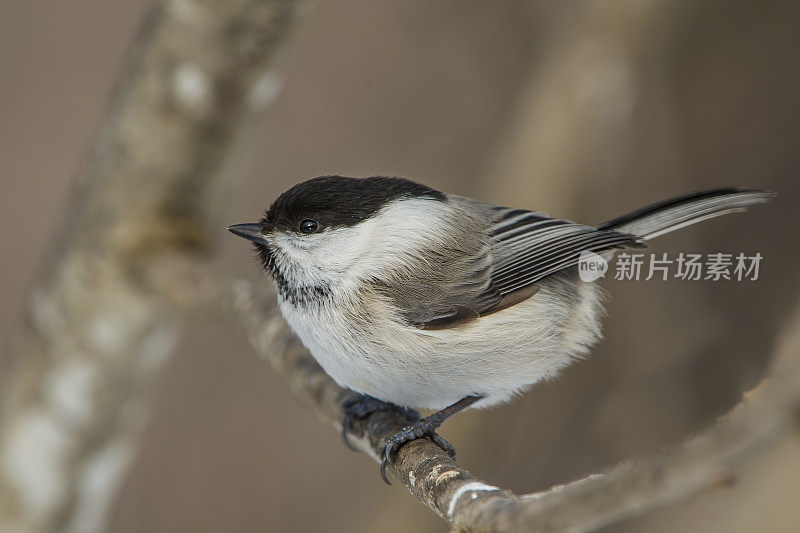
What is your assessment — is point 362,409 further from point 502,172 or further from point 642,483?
point 642,483

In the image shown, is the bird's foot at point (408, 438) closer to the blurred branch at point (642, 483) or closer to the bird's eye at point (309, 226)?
the blurred branch at point (642, 483)

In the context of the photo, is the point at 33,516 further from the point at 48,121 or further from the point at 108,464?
the point at 48,121

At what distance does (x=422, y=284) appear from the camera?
4.70 feet

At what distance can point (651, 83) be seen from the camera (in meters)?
2.23

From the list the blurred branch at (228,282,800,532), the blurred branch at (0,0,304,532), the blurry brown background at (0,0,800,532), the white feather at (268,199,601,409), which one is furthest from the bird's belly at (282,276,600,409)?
the blurred branch at (0,0,304,532)

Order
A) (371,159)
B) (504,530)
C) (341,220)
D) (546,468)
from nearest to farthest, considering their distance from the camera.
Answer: (504,530)
(341,220)
(546,468)
(371,159)

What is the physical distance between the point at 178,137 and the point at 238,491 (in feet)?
5.07

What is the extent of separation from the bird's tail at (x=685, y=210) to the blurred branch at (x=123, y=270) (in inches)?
36.3

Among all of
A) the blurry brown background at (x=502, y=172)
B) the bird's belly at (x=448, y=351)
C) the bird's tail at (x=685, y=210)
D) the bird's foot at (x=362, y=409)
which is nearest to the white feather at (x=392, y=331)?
the bird's belly at (x=448, y=351)

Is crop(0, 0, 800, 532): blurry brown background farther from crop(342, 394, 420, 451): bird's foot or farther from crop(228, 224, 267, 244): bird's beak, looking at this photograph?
crop(228, 224, 267, 244): bird's beak

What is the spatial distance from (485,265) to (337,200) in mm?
337

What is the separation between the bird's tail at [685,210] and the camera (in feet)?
4.31

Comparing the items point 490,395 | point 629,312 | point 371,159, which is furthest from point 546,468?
point 371,159

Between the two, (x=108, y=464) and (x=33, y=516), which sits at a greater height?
(x=108, y=464)
